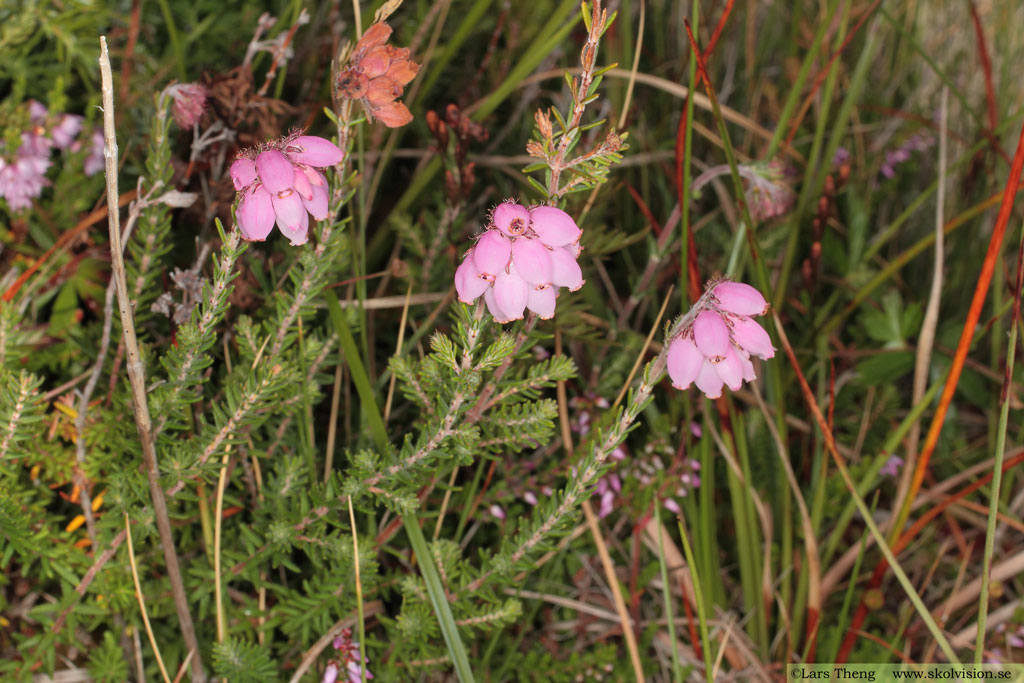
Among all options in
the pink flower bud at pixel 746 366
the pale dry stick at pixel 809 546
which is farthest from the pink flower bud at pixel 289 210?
the pale dry stick at pixel 809 546

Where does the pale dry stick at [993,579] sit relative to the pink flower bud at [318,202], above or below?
below

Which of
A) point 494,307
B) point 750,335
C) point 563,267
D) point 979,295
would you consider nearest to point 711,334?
point 750,335

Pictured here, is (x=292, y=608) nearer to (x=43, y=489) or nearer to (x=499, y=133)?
(x=43, y=489)

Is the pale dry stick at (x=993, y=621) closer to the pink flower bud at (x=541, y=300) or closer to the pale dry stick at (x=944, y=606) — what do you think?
the pale dry stick at (x=944, y=606)

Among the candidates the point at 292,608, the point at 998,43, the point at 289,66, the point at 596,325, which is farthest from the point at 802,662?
the point at 998,43

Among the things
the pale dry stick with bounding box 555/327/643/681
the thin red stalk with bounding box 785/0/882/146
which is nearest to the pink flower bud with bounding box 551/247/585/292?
the pale dry stick with bounding box 555/327/643/681

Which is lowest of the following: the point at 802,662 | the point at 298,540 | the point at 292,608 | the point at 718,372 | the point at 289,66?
the point at 802,662
